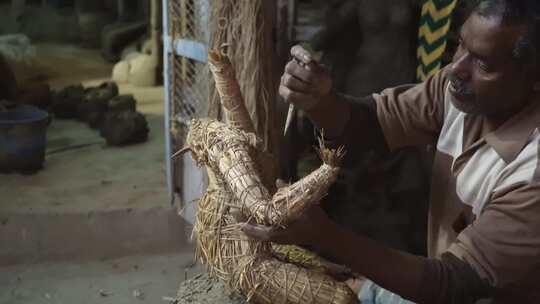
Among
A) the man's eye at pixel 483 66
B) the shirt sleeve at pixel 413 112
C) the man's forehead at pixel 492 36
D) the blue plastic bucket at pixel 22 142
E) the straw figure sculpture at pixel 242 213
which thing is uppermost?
the man's forehead at pixel 492 36

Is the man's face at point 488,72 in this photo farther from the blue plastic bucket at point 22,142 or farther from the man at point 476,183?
the blue plastic bucket at point 22,142

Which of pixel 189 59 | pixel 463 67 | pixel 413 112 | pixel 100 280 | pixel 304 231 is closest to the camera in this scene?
pixel 304 231

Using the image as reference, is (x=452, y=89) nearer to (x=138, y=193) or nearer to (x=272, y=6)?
(x=272, y=6)

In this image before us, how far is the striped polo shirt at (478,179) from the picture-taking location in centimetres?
184

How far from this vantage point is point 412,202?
187 inches

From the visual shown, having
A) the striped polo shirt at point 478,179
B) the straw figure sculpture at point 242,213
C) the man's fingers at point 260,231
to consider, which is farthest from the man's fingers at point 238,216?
the striped polo shirt at point 478,179

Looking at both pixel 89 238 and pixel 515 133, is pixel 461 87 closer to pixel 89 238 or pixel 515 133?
pixel 515 133

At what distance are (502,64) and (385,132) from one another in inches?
24.0

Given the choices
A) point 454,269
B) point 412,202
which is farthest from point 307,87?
point 412,202

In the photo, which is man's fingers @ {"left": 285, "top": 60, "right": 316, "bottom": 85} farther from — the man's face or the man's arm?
the man's arm

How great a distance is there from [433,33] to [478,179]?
2.29 meters

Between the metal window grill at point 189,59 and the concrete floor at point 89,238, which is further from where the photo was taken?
the concrete floor at point 89,238

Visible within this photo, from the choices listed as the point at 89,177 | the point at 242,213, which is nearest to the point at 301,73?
the point at 242,213

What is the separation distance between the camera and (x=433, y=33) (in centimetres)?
423
